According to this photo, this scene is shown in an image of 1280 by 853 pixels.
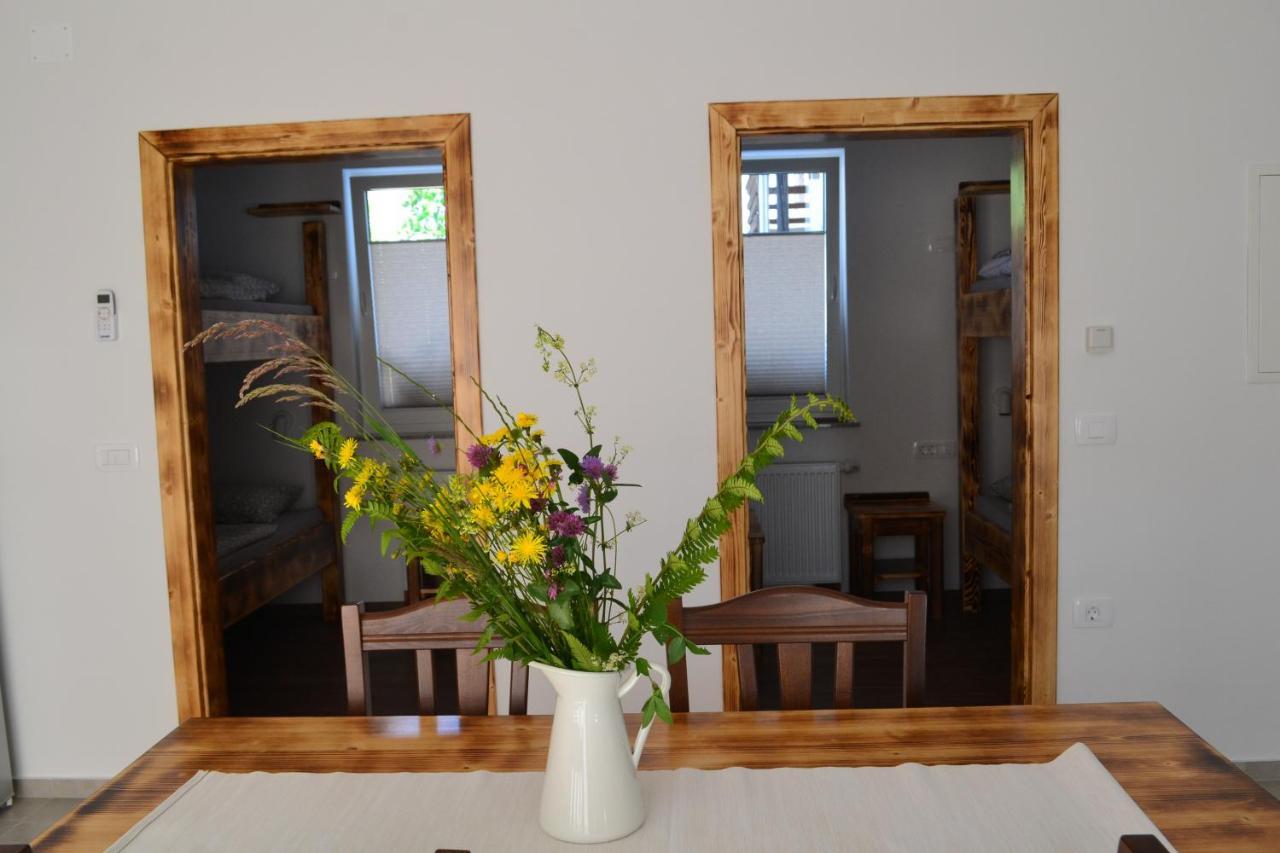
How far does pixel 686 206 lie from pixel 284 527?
2774 mm

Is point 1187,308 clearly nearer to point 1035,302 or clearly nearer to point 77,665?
point 1035,302

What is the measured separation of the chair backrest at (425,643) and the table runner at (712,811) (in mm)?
375

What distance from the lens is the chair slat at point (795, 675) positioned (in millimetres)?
1882

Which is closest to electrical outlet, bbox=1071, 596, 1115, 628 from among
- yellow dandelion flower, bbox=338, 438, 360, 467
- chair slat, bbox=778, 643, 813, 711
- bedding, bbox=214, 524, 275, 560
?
chair slat, bbox=778, 643, 813, 711

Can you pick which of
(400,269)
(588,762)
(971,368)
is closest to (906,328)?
(971,368)

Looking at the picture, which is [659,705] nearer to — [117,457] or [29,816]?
[117,457]

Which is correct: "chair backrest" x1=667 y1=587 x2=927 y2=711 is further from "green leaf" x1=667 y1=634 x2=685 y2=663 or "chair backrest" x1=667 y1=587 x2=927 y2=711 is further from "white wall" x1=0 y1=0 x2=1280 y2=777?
"white wall" x1=0 y1=0 x2=1280 y2=777

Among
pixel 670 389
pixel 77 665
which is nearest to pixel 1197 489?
pixel 670 389

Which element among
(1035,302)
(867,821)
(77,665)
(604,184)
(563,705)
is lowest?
(77,665)

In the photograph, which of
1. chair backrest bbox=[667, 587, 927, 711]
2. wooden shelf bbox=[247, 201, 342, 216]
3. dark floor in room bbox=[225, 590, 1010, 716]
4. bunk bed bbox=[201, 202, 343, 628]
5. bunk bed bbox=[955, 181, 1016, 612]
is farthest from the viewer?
wooden shelf bbox=[247, 201, 342, 216]

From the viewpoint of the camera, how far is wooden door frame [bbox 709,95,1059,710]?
2.99 m

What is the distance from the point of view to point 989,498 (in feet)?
16.4

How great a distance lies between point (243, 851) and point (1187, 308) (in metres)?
2.78

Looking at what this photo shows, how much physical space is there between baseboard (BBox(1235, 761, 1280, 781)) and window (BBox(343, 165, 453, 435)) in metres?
3.74
